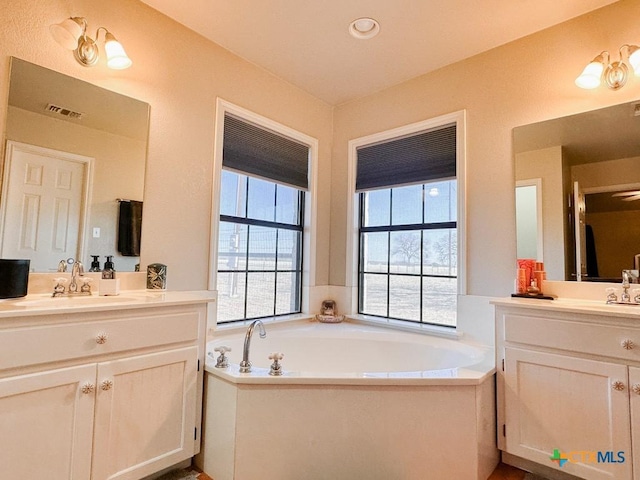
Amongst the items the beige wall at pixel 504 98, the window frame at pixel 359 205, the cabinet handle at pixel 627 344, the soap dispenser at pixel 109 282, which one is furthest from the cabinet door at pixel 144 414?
the cabinet handle at pixel 627 344

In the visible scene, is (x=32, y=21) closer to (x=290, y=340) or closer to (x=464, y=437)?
(x=290, y=340)

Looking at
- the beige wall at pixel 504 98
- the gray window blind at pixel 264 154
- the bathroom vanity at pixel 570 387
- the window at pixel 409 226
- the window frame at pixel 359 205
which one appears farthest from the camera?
the window at pixel 409 226

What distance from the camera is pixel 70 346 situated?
4.42ft

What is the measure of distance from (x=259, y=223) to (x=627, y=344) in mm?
2284

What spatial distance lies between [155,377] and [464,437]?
57.5 inches

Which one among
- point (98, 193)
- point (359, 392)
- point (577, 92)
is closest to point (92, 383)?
point (98, 193)

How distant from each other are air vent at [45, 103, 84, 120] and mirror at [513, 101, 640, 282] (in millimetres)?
2540

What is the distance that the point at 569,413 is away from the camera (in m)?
1.60

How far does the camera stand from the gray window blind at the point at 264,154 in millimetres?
2525

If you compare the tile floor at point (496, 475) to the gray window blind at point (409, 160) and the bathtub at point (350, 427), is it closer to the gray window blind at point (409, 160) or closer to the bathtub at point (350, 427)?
the bathtub at point (350, 427)

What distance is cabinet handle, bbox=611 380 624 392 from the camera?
150cm

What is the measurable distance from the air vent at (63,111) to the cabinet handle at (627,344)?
2791 mm

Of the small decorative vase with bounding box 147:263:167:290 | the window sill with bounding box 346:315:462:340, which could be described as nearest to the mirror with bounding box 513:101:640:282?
the window sill with bounding box 346:315:462:340

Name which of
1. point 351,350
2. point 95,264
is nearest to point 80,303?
point 95,264
